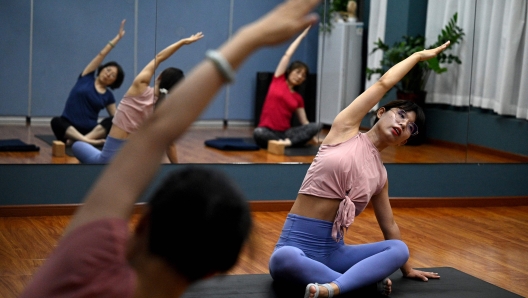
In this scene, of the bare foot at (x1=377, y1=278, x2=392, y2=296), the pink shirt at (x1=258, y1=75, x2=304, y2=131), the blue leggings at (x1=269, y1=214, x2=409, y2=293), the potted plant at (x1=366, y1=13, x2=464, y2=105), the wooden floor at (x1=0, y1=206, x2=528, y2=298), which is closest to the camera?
the blue leggings at (x1=269, y1=214, x2=409, y2=293)

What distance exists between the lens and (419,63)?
625 cm

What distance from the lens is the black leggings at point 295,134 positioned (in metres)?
5.40

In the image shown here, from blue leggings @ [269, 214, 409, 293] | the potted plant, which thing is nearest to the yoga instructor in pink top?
blue leggings @ [269, 214, 409, 293]

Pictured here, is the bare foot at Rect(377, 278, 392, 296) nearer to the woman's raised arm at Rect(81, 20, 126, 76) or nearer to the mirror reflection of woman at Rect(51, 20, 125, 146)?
the mirror reflection of woman at Rect(51, 20, 125, 146)

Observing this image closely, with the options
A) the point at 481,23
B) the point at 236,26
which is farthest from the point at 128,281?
the point at 481,23

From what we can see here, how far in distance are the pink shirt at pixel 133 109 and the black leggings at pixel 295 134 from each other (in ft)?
3.79

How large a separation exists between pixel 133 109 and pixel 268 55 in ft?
4.90

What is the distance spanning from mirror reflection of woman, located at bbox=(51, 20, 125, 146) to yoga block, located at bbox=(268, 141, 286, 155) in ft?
4.61

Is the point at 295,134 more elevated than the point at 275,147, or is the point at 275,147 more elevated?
the point at 295,134

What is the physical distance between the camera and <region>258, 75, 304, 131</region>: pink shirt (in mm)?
5590

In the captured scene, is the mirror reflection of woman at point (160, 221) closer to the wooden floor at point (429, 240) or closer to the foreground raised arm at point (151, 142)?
the foreground raised arm at point (151, 142)

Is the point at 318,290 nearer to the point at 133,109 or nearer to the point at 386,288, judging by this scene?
the point at 386,288

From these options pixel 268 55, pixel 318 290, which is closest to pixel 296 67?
pixel 268 55

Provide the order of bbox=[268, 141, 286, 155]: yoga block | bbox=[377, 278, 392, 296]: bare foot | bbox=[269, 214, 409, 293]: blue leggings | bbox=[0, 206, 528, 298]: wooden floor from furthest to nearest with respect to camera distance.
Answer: bbox=[268, 141, 286, 155]: yoga block
bbox=[0, 206, 528, 298]: wooden floor
bbox=[377, 278, 392, 296]: bare foot
bbox=[269, 214, 409, 293]: blue leggings
